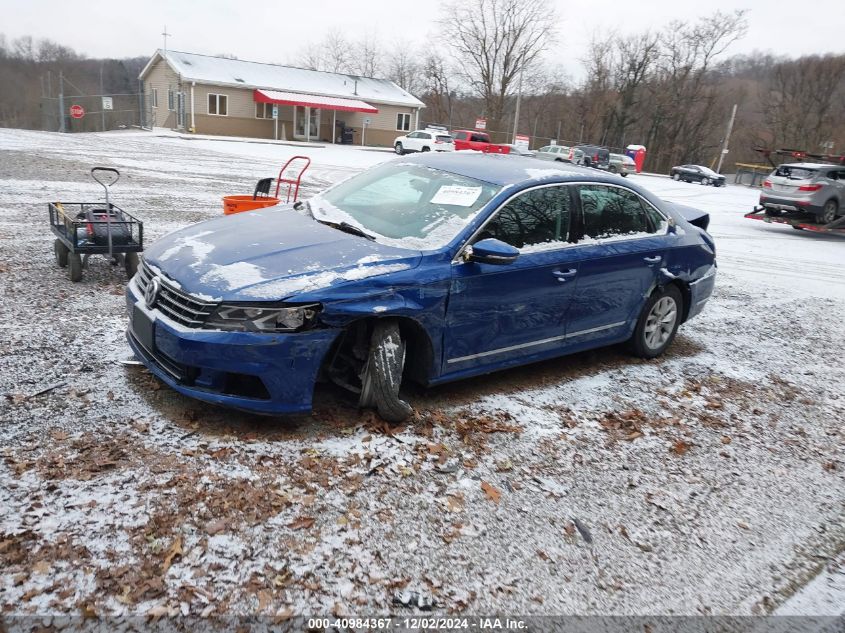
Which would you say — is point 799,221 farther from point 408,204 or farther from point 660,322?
point 408,204

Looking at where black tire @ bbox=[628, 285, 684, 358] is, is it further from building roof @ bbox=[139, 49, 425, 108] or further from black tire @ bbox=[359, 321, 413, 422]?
building roof @ bbox=[139, 49, 425, 108]

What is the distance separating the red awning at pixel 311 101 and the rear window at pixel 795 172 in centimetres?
3154

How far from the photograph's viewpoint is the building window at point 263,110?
136 feet

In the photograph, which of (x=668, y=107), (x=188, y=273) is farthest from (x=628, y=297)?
(x=668, y=107)

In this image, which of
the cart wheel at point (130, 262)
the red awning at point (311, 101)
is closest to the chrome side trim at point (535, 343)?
the cart wheel at point (130, 262)

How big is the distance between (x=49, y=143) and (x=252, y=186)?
12.0m

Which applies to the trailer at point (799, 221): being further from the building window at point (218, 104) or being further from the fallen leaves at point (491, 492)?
the building window at point (218, 104)

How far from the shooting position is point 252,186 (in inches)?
603

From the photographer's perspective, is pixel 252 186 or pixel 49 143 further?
pixel 49 143

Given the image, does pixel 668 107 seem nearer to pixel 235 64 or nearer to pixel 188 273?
pixel 235 64

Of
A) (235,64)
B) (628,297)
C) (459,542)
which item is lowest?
(459,542)

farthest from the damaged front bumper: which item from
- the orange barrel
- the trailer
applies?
the trailer

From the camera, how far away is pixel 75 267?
603 centimetres

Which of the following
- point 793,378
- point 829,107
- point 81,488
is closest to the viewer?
point 81,488
